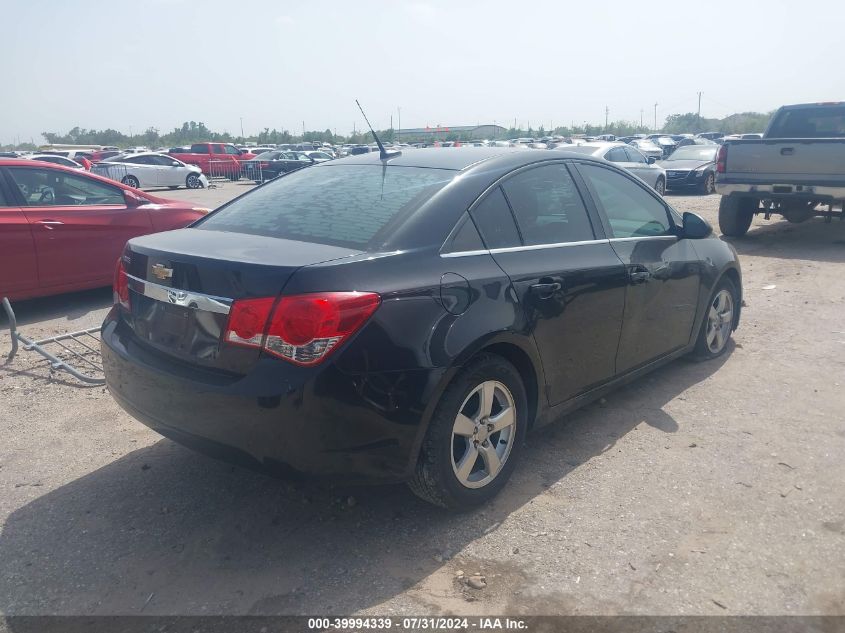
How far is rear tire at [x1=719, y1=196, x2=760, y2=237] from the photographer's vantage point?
11664 mm

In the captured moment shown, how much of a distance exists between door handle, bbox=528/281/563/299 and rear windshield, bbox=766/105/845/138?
10.4 m

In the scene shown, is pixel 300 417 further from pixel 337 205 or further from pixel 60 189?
pixel 60 189

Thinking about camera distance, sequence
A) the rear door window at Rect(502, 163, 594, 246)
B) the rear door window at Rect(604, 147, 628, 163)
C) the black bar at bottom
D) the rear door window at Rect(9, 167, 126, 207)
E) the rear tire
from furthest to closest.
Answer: the rear door window at Rect(604, 147, 628, 163) < the rear tire < the rear door window at Rect(9, 167, 126, 207) < the rear door window at Rect(502, 163, 594, 246) < the black bar at bottom

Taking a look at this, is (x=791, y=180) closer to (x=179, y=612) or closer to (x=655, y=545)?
(x=655, y=545)

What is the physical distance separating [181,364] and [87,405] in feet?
6.71

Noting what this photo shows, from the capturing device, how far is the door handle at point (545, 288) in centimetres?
360

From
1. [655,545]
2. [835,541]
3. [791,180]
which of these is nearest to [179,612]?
[655,545]

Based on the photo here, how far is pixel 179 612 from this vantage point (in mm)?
2789

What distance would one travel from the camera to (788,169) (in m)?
10.6

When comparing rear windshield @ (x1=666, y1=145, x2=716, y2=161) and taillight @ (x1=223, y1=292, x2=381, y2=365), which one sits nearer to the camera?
taillight @ (x1=223, y1=292, x2=381, y2=365)

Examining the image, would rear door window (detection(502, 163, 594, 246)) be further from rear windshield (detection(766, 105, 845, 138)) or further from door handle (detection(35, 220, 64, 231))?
rear windshield (detection(766, 105, 845, 138))

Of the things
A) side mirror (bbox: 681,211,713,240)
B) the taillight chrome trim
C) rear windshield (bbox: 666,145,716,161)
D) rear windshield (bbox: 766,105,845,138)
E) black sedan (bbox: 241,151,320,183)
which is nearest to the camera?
the taillight chrome trim

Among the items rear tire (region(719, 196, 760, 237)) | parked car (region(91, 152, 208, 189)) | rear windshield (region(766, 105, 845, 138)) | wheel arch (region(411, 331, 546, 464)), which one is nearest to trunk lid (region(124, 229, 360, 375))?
wheel arch (region(411, 331, 546, 464))

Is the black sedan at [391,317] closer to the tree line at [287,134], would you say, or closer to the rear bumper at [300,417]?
the rear bumper at [300,417]
